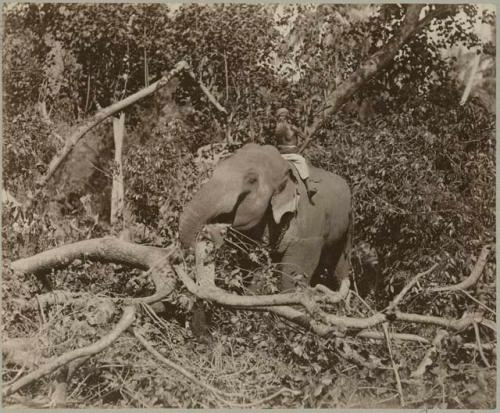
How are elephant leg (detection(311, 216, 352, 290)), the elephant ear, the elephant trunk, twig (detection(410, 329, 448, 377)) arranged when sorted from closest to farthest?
twig (detection(410, 329, 448, 377)) → the elephant trunk → the elephant ear → elephant leg (detection(311, 216, 352, 290))

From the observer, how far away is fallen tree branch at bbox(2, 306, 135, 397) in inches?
192

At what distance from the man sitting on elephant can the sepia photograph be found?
0.02 meters

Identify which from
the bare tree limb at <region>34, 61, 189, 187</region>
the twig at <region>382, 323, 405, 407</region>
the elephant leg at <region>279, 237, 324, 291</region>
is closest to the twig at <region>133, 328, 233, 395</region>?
the twig at <region>382, 323, 405, 407</region>

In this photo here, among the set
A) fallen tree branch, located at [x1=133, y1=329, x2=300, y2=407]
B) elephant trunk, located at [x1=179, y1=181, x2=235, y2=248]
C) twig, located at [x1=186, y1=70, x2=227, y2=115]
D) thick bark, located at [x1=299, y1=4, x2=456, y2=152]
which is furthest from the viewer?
twig, located at [x1=186, y1=70, x2=227, y2=115]

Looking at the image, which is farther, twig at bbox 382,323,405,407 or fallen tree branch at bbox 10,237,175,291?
fallen tree branch at bbox 10,237,175,291

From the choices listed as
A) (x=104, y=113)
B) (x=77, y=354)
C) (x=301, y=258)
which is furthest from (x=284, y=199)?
(x=104, y=113)

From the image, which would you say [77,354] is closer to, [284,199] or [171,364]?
[171,364]

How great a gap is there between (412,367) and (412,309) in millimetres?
1014

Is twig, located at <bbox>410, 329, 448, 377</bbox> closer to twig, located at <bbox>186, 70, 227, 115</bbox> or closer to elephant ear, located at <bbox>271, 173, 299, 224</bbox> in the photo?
elephant ear, located at <bbox>271, 173, 299, 224</bbox>

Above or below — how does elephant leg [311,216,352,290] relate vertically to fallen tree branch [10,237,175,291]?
below

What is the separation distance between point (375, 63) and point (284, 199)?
2.22m

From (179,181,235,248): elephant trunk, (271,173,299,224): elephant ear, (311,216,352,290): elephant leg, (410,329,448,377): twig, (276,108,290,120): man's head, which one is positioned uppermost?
(276,108,290,120): man's head

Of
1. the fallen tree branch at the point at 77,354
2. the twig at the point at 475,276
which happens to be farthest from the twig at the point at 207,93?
the fallen tree branch at the point at 77,354

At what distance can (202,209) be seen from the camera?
5.76 metres
